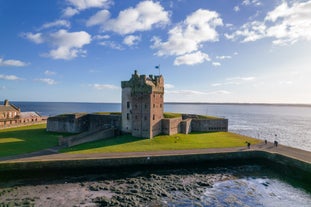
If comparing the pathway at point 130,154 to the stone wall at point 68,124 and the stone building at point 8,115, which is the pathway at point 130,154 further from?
the stone building at point 8,115

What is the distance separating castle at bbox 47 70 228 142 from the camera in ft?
138

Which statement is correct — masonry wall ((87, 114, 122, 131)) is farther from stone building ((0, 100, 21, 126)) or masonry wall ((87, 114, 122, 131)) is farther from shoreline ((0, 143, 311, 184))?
stone building ((0, 100, 21, 126))

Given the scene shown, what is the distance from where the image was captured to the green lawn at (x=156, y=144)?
33.9 metres

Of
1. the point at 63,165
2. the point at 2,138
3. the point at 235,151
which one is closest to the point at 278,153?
the point at 235,151

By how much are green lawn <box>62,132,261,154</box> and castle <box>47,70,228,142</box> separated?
244cm

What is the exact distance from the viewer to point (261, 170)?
99.8 feet

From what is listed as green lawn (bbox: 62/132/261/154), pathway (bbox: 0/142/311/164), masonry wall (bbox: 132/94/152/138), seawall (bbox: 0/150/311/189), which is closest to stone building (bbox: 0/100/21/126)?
pathway (bbox: 0/142/311/164)

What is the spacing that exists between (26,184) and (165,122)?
25538mm

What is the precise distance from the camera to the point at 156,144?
123 feet

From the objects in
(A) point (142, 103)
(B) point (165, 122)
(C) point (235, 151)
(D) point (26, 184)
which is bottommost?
(D) point (26, 184)

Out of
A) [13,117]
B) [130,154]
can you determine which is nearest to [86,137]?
[130,154]

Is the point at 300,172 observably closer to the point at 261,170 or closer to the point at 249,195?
the point at 261,170

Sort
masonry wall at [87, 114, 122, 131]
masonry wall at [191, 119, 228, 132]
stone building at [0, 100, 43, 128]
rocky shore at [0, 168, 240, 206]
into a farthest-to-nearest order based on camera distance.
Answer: stone building at [0, 100, 43, 128] < masonry wall at [191, 119, 228, 132] < masonry wall at [87, 114, 122, 131] < rocky shore at [0, 168, 240, 206]

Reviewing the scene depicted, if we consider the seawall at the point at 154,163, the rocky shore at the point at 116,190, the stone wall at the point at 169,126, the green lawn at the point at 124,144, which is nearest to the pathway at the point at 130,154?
the seawall at the point at 154,163
